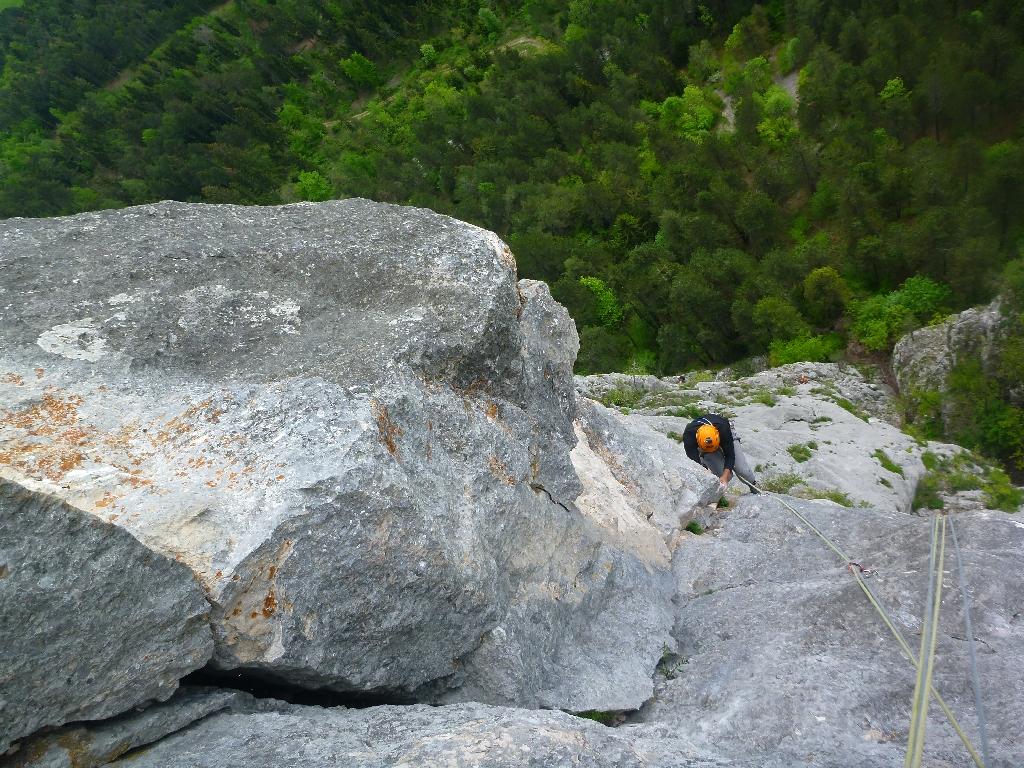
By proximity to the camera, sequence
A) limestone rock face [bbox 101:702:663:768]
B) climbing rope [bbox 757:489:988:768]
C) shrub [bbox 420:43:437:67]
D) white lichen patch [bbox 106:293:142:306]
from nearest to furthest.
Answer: limestone rock face [bbox 101:702:663:768] < climbing rope [bbox 757:489:988:768] < white lichen patch [bbox 106:293:142:306] < shrub [bbox 420:43:437:67]

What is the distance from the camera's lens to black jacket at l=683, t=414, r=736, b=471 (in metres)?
13.2

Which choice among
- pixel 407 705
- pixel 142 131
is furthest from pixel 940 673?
pixel 142 131

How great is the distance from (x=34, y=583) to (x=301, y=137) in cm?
10320

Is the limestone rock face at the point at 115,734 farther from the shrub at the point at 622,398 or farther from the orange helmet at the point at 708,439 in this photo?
the shrub at the point at 622,398

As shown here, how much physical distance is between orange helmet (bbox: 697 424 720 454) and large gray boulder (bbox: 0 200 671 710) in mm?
4828

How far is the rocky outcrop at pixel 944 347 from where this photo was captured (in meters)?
28.1

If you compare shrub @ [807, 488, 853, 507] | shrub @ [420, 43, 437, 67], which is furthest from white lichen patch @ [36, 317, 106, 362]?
shrub @ [420, 43, 437, 67]

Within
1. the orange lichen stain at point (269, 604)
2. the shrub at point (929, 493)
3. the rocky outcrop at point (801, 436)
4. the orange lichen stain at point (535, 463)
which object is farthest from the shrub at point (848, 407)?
the orange lichen stain at point (269, 604)

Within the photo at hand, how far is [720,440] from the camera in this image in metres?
13.2

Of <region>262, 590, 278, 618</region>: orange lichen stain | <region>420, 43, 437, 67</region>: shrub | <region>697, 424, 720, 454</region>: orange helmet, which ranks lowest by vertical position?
<region>262, 590, 278, 618</region>: orange lichen stain

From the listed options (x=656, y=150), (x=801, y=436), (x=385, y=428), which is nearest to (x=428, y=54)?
(x=656, y=150)

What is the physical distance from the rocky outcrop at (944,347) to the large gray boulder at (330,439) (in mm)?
27631

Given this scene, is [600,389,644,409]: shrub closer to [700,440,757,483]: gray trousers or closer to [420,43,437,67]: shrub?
[700,440,757,483]: gray trousers

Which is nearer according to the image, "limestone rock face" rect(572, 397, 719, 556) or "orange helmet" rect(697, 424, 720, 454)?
"limestone rock face" rect(572, 397, 719, 556)
